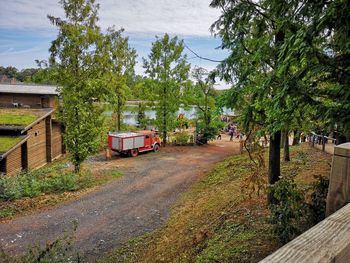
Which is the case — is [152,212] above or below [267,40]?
below

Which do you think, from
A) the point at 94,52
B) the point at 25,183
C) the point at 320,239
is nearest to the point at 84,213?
the point at 25,183

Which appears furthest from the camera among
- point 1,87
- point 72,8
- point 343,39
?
point 1,87

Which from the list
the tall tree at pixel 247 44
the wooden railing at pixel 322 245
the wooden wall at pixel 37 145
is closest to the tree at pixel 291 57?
the tall tree at pixel 247 44

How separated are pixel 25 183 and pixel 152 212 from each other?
7.25m

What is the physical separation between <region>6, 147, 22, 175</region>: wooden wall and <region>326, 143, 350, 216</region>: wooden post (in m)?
19.4

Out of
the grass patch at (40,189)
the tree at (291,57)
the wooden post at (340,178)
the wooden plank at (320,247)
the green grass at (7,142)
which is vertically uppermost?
the tree at (291,57)

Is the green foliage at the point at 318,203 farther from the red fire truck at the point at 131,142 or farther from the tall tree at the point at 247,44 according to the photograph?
the red fire truck at the point at 131,142

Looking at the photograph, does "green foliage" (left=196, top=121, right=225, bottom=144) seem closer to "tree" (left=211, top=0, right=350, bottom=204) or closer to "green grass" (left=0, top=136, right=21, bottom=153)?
"green grass" (left=0, top=136, right=21, bottom=153)

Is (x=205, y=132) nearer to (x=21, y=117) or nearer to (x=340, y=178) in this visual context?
(x=21, y=117)

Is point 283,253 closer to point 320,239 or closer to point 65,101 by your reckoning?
point 320,239

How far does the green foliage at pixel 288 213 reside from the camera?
385cm

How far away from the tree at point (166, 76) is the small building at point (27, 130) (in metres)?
9.42

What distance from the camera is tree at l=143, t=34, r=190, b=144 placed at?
27703 millimetres

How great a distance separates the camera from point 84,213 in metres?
11.7
